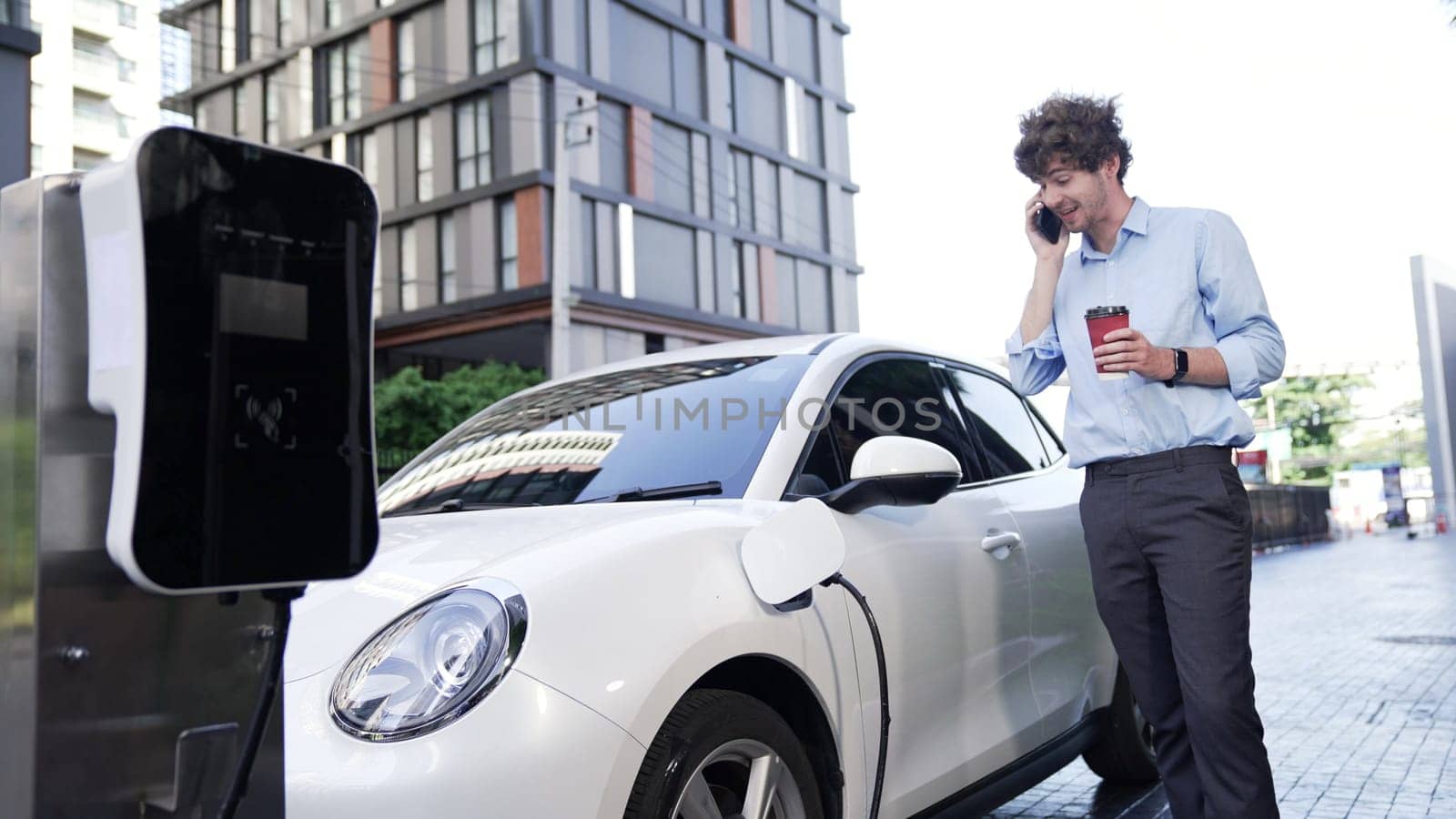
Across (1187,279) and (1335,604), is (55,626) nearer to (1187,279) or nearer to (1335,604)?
(1187,279)

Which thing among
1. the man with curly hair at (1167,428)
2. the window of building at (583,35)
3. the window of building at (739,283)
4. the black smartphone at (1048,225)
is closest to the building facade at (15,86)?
the black smartphone at (1048,225)

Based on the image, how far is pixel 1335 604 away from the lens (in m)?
12.5

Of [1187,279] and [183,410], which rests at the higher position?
[1187,279]

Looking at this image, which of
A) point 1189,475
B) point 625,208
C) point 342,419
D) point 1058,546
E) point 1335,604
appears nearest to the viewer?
point 342,419

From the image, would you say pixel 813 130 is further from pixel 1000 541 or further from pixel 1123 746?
pixel 1000 541

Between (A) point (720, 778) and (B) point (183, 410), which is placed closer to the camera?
(B) point (183, 410)

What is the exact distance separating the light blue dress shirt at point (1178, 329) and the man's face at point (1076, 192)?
89mm

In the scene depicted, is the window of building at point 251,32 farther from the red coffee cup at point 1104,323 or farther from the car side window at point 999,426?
the red coffee cup at point 1104,323

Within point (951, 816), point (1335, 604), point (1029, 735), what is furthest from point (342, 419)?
point (1335, 604)

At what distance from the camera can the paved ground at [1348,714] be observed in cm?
436

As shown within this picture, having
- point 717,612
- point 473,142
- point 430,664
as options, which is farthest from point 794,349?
point 473,142

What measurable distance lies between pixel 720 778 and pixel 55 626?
55.3 inches

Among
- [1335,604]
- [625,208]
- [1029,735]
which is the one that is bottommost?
[1335,604]

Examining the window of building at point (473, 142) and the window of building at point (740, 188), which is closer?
the window of building at point (473, 142)
